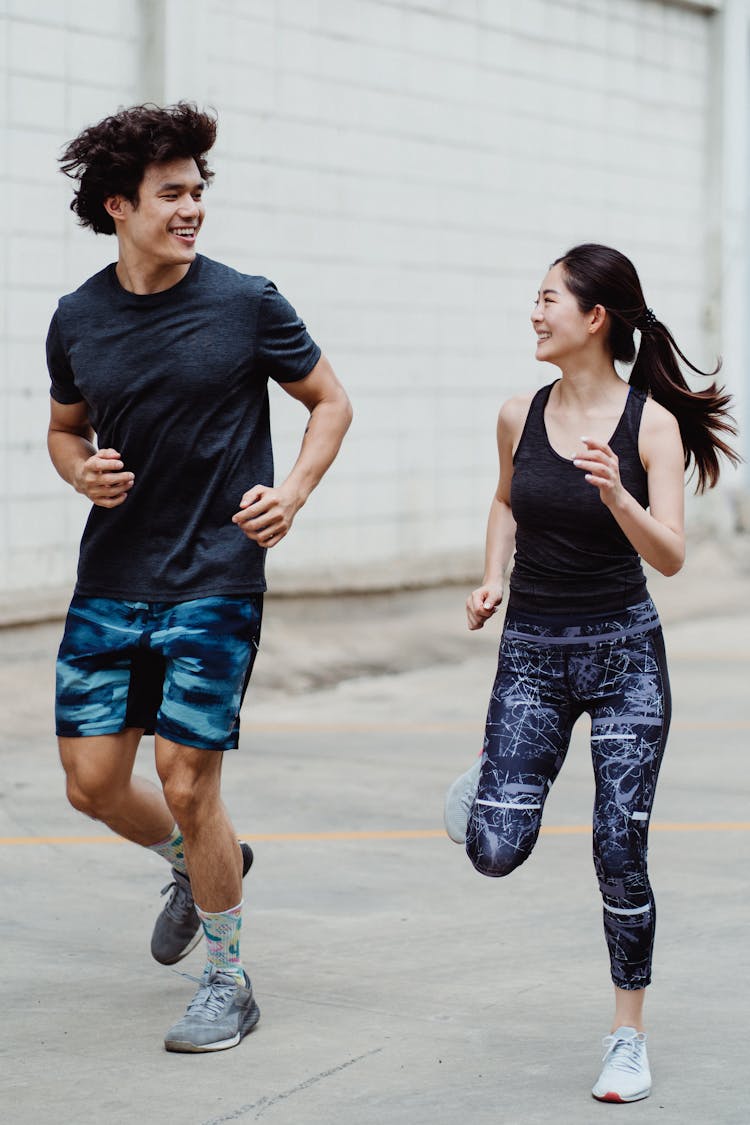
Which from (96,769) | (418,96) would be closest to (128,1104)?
(96,769)

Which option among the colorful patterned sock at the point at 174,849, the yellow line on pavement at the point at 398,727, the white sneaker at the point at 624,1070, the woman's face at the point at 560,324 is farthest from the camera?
the yellow line on pavement at the point at 398,727

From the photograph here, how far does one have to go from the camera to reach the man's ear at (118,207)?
15.0ft

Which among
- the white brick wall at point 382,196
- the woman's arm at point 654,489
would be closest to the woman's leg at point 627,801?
the woman's arm at point 654,489

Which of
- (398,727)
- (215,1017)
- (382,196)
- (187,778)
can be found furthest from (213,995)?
(382,196)

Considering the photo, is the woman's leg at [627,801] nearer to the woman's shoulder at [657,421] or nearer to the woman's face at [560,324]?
the woman's shoulder at [657,421]

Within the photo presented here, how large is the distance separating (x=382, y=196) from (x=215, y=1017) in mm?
7221

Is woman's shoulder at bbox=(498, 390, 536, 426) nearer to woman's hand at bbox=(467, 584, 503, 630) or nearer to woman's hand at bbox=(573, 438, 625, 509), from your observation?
woman's hand at bbox=(467, 584, 503, 630)

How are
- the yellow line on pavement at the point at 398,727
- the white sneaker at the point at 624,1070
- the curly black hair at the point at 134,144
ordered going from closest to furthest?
the white sneaker at the point at 624,1070 → the curly black hair at the point at 134,144 → the yellow line on pavement at the point at 398,727

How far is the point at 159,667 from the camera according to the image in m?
4.61

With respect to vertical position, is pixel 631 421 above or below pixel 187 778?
above

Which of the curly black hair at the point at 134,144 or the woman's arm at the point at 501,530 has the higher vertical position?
the curly black hair at the point at 134,144

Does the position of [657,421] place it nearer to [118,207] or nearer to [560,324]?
[560,324]

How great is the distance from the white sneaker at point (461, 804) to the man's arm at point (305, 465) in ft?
2.49

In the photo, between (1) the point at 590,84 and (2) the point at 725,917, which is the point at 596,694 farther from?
(1) the point at 590,84
